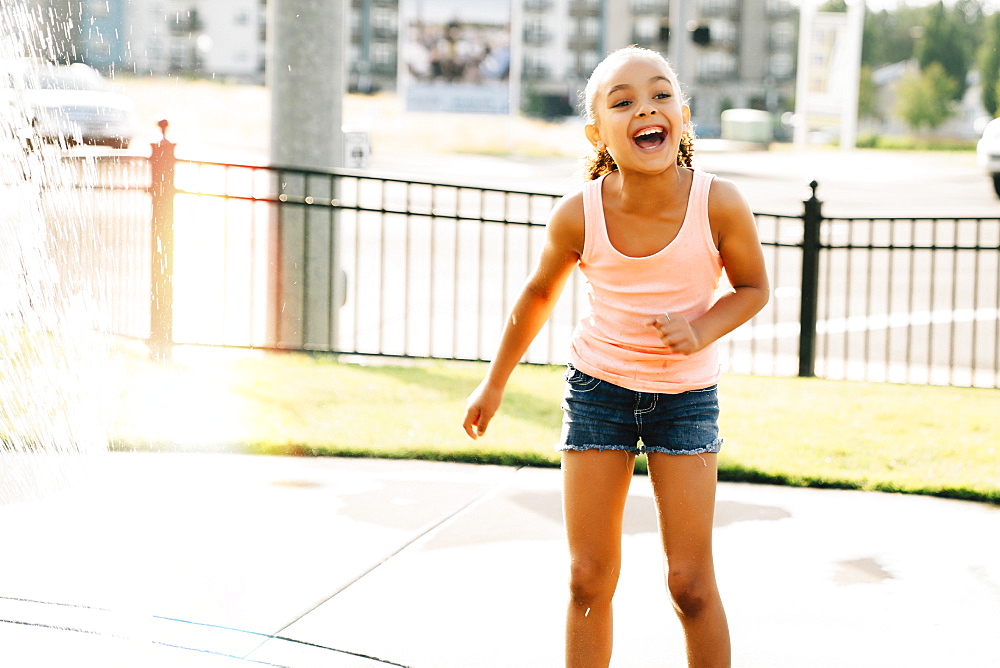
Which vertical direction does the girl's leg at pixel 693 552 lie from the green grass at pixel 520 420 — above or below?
above

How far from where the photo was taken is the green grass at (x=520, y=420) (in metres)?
5.13

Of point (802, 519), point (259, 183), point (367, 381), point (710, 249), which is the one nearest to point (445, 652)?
point (710, 249)

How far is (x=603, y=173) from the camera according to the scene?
113 inches

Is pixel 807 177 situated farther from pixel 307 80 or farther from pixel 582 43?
pixel 582 43

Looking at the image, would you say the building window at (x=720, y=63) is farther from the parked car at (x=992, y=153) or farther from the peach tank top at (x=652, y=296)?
the peach tank top at (x=652, y=296)

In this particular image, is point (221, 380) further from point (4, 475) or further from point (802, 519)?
point (802, 519)

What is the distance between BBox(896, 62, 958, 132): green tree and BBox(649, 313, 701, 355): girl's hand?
78.9 metres

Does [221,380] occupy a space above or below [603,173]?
below

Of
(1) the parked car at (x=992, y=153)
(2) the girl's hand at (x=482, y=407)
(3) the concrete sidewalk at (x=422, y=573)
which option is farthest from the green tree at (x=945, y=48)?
(2) the girl's hand at (x=482, y=407)

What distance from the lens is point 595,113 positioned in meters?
2.73

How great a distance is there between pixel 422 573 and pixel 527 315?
124 centimetres

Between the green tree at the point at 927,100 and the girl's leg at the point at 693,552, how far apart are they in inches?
3104

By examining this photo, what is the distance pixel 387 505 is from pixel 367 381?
223 centimetres

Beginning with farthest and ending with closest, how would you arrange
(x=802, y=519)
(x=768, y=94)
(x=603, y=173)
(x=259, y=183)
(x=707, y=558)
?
(x=768, y=94)
(x=259, y=183)
(x=802, y=519)
(x=603, y=173)
(x=707, y=558)
